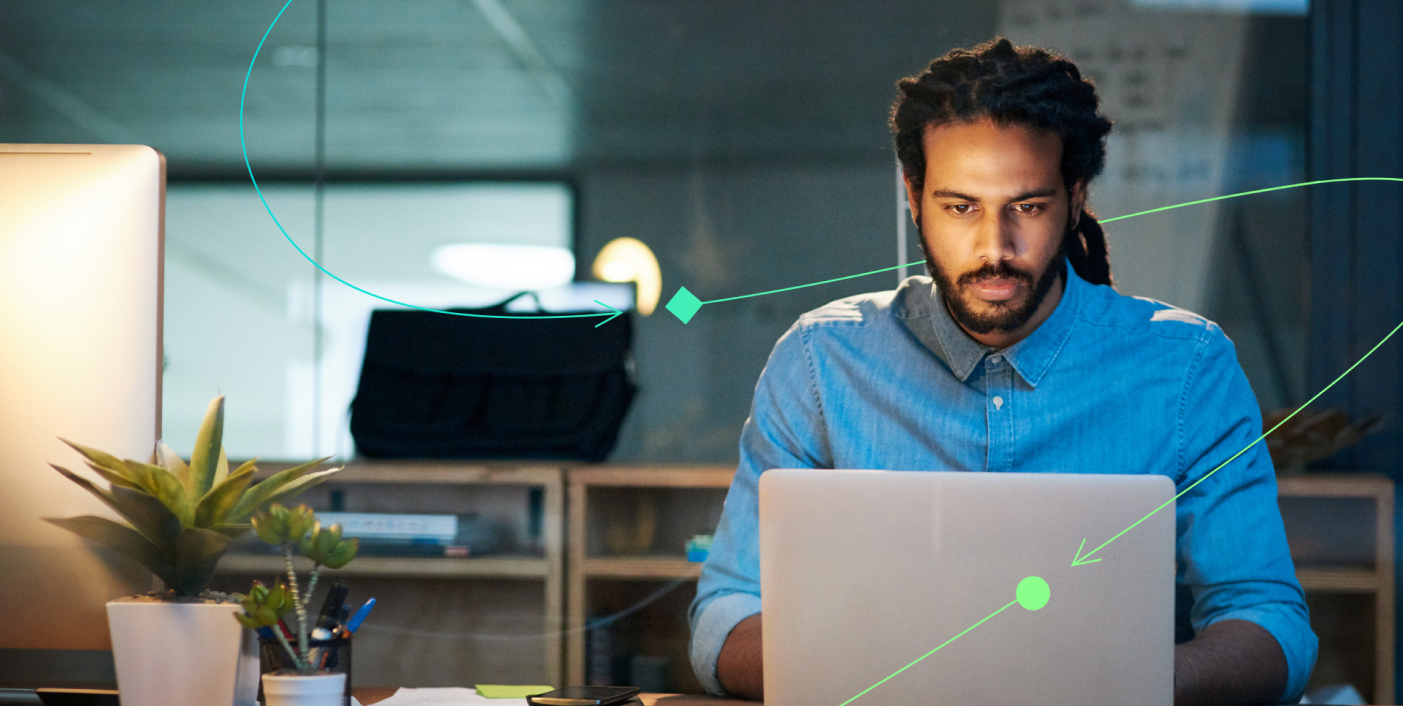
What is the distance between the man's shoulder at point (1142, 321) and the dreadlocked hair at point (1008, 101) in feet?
0.27

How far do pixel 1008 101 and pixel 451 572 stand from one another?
1.44 metres

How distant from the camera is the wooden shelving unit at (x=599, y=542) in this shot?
2100mm

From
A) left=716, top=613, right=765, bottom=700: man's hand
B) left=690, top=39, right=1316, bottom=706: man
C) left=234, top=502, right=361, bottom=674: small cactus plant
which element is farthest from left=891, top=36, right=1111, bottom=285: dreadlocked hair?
left=234, top=502, right=361, bottom=674: small cactus plant

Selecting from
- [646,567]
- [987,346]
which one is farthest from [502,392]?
[987,346]

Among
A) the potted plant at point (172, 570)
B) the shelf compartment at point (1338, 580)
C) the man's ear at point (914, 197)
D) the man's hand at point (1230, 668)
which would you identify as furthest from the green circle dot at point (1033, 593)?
the shelf compartment at point (1338, 580)

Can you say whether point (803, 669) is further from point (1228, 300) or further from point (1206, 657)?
point (1228, 300)

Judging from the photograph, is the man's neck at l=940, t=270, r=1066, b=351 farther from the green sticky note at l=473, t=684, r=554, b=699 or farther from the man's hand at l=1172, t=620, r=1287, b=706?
the green sticky note at l=473, t=684, r=554, b=699

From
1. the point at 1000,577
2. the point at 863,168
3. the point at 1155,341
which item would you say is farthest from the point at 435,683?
the point at 1000,577

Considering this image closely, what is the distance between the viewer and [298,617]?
0.79 meters

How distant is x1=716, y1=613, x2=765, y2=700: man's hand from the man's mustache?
17.7 inches

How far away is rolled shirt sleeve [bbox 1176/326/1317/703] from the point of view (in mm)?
1114

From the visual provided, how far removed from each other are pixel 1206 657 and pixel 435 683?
175 centimetres

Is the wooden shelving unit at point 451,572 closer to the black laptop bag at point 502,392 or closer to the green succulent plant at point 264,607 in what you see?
the black laptop bag at point 502,392

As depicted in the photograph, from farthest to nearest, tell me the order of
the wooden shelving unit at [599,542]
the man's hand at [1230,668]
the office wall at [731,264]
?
the office wall at [731,264] < the wooden shelving unit at [599,542] < the man's hand at [1230,668]
